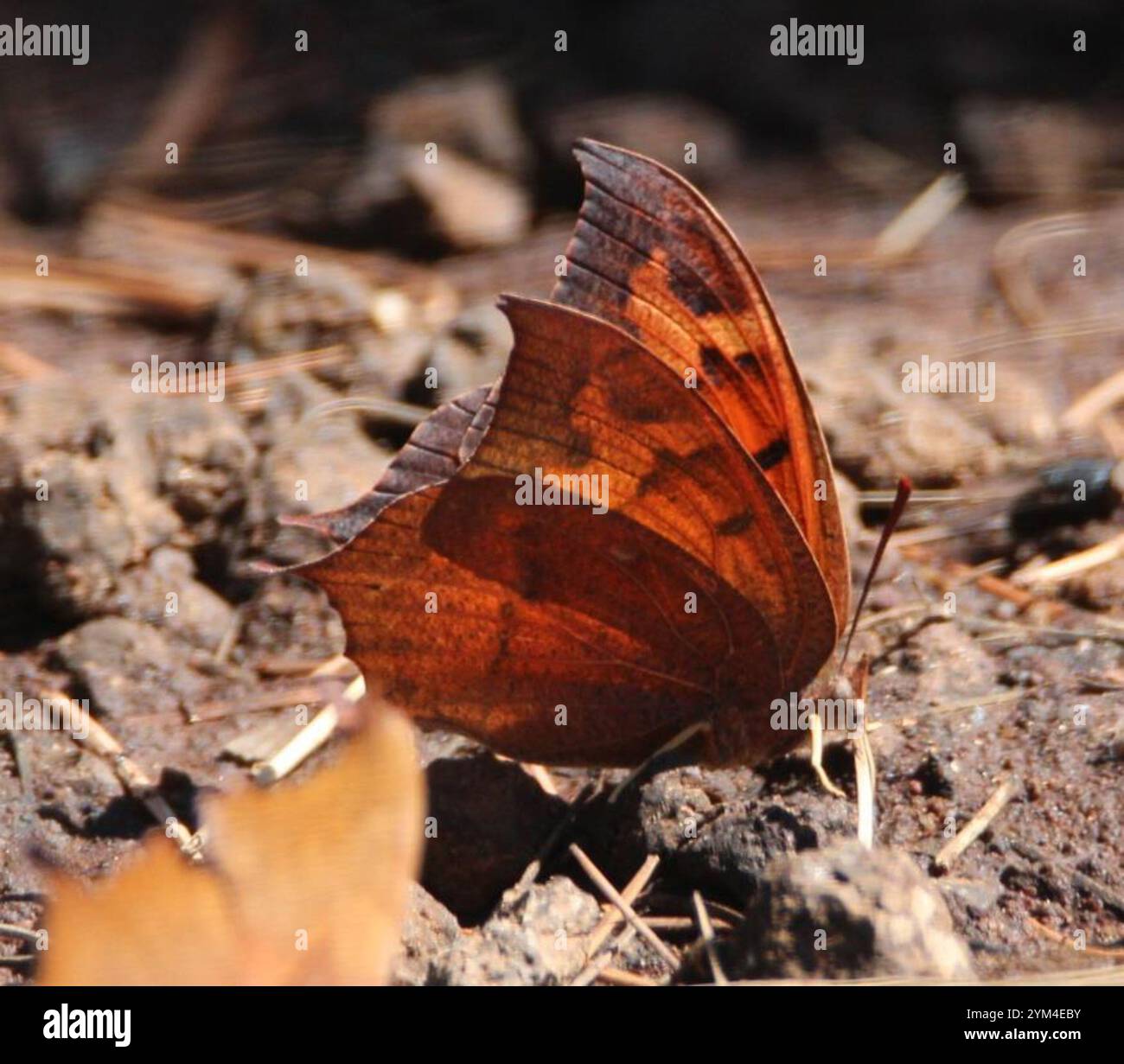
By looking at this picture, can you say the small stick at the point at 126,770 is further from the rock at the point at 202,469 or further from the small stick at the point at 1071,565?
the small stick at the point at 1071,565

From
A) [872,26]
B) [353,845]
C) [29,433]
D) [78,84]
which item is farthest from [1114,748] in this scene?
[78,84]

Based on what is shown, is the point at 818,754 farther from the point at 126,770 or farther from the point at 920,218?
the point at 920,218

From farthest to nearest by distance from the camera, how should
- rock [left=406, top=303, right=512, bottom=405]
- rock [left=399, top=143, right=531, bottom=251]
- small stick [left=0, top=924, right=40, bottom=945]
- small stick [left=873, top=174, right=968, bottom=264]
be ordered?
1. small stick [left=873, top=174, right=968, bottom=264]
2. rock [left=399, top=143, right=531, bottom=251]
3. rock [left=406, top=303, right=512, bottom=405]
4. small stick [left=0, top=924, right=40, bottom=945]

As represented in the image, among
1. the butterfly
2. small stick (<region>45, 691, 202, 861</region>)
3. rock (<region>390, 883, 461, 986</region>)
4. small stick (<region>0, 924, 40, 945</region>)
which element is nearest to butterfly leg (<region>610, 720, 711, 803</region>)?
the butterfly

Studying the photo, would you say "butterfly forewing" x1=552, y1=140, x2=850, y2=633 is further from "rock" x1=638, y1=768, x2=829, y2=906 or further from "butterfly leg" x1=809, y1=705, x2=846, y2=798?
"rock" x1=638, y1=768, x2=829, y2=906

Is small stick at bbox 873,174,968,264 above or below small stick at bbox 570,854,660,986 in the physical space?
above
